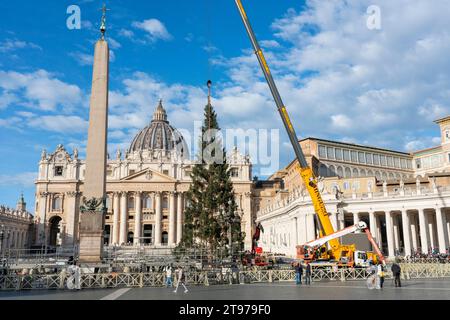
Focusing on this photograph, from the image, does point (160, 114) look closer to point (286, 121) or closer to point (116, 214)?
point (116, 214)

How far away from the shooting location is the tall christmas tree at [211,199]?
2847 centimetres

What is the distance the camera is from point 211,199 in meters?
29.0

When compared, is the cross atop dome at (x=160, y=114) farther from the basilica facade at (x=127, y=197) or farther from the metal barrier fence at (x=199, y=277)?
the metal barrier fence at (x=199, y=277)

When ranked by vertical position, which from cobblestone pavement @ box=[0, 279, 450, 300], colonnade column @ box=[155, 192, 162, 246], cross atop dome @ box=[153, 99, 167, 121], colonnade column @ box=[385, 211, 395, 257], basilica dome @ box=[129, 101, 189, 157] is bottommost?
cobblestone pavement @ box=[0, 279, 450, 300]

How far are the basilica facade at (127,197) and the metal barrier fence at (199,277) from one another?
60323mm

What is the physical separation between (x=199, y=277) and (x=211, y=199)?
8.04 metres

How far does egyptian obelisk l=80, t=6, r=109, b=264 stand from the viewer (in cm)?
1959

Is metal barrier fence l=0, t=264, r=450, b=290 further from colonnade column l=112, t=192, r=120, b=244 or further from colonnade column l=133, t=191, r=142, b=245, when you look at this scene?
colonnade column l=112, t=192, r=120, b=244

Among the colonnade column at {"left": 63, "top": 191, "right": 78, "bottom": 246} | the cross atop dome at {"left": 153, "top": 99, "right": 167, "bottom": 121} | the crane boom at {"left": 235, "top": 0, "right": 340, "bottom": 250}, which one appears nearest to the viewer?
the crane boom at {"left": 235, "top": 0, "right": 340, "bottom": 250}

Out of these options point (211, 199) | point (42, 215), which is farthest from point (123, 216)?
point (211, 199)

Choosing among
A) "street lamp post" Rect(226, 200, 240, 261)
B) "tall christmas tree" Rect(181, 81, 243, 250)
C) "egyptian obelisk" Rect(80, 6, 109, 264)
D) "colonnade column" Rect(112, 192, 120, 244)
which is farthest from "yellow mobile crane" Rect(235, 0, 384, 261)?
"colonnade column" Rect(112, 192, 120, 244)

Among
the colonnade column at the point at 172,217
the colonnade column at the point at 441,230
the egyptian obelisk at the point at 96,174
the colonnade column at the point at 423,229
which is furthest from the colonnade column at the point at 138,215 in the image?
the egyptian obelisk at the point at 96,174

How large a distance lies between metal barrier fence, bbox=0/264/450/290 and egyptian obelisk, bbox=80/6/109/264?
1.21m
